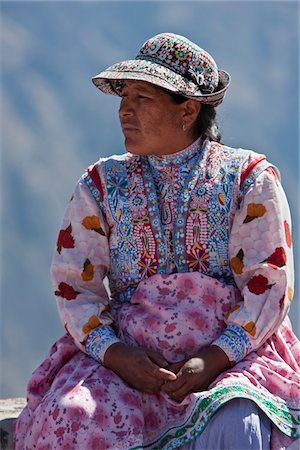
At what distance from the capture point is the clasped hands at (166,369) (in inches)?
158

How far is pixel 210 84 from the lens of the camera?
174 inches

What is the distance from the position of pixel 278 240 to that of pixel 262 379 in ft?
1.91

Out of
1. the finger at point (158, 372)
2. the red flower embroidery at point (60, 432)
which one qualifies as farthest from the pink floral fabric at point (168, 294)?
the finger at point (158, 372)

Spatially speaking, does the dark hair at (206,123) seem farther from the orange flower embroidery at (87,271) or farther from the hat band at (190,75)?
the orange flower embroidery at (87,271)

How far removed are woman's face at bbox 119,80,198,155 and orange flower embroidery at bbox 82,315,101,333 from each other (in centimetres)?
73

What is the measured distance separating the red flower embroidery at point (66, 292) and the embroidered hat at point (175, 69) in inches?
35.6

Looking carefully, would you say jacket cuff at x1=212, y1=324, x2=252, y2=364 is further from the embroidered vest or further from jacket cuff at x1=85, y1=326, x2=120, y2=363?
jacket cuff at x1=85, y1=326, x2=120, y2=363

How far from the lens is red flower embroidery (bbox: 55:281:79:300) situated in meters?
4.38

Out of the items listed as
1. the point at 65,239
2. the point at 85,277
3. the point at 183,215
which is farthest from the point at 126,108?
the point at 85,277

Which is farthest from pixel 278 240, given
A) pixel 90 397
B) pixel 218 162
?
pixel 90 397

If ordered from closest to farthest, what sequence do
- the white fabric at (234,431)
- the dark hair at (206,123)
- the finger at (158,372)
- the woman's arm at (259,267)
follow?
the white fabric at (234,431)
the finger at (158,372)
the woman's arm at (259,267)
the dark hair at (206,123)

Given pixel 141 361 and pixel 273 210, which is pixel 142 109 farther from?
pixel 141 361

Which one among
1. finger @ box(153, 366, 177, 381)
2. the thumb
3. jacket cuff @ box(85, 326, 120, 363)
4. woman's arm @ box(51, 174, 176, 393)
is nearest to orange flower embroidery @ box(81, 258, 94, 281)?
woman's arm @ box(51, 174, 176, 393)

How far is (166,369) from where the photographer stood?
4070 millimetres
